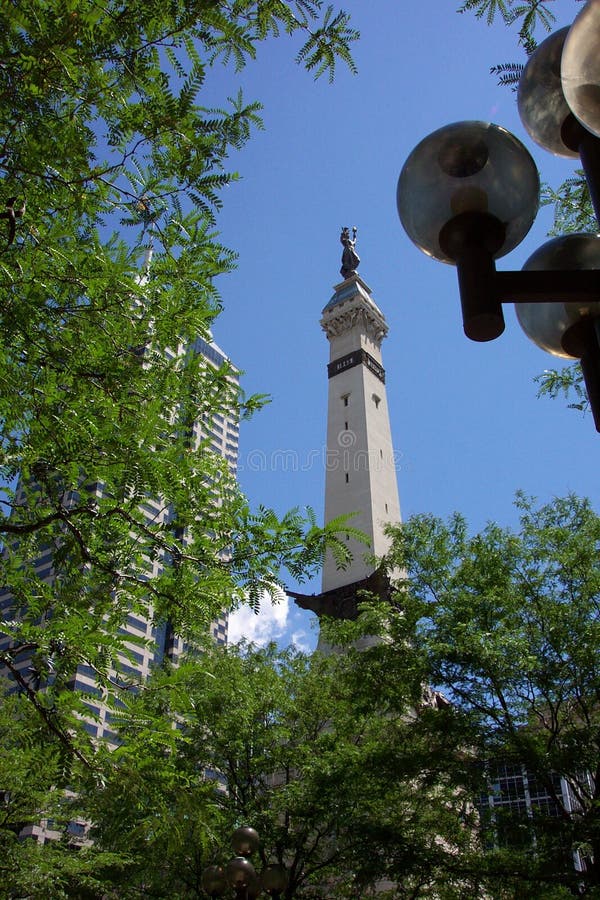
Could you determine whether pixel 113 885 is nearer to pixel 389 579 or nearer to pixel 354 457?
pixel 389 579

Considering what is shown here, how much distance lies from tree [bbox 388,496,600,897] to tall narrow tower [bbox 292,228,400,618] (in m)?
16.3

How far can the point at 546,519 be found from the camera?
1684cm

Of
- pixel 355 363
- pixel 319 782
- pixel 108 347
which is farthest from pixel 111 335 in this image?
pixel 355 363

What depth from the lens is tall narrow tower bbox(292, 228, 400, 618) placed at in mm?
35875

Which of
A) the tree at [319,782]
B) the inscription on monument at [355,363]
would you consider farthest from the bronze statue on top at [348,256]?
the tree at [319,782]

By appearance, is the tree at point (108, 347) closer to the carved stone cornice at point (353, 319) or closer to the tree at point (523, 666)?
the tree at point (523, 666)

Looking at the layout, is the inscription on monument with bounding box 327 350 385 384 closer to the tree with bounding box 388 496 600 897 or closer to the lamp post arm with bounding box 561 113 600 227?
the tree with bounding box 388 496 600 897

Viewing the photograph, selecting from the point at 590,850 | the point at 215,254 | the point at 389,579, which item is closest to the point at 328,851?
the point at 590,850

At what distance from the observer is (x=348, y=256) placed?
2186 inches

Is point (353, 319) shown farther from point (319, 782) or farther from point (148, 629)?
point (148, 629)

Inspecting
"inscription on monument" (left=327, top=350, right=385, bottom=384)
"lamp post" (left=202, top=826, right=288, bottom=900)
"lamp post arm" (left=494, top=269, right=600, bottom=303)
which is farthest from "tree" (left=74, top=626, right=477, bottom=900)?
"inscription on monument" (left=327, top=350, right=385, bottom=384)

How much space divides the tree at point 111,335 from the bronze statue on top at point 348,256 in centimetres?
4708

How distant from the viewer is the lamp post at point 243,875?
1141 centimetres

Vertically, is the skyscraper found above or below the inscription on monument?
below
